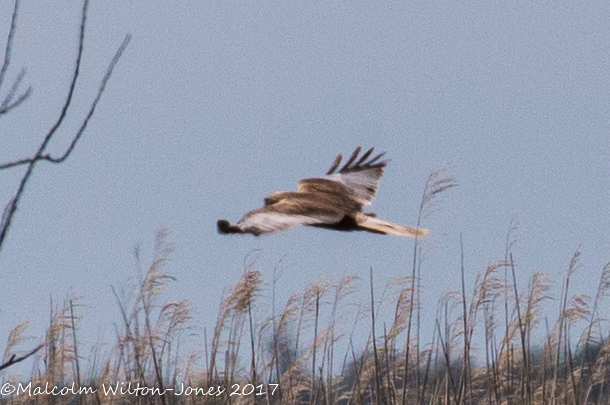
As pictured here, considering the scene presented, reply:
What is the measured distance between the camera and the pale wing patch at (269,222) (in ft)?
7.71

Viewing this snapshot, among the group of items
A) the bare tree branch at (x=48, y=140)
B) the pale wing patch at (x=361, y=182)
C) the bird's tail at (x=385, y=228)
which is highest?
the pale wing patch at (x=361, y=182)

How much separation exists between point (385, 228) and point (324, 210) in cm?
30

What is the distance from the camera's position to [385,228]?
308 centimetres

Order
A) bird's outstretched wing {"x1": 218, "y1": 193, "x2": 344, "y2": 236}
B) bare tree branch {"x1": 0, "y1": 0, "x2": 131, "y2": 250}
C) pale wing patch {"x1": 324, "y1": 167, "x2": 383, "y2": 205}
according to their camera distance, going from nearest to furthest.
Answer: bare tree branch {"x1": 0, "y1": 0, "x2": 131, "y2": 250}, bird's outstretched wing {"x1": 218, "y1": 193, "x2": 344, "y2": 236}, pale wing patch {"x1": 324, "y1": 167, "x2": 383, "y2": 205}

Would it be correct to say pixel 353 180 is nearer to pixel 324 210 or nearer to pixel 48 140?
pixel 324 210

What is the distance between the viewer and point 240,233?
233 centimetres

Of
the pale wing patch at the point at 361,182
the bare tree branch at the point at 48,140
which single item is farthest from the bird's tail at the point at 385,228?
the bare tree branch at the point at 48,140

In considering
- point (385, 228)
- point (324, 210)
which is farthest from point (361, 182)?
point (324, 210)

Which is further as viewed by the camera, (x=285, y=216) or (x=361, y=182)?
(x=361, y=182)

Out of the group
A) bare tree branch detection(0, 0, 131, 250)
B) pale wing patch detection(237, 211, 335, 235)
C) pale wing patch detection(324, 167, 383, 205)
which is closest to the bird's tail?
pale wing patch detection(324, 167, 383, 205)

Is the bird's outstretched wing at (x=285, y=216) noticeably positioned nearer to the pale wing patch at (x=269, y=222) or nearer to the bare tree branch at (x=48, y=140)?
the pale wing patch at (x=269, y=222)

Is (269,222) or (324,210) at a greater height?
(324,210)

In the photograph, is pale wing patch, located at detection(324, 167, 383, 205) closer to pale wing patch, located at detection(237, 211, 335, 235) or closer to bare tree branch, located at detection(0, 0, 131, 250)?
pale wing patch, located at detection(237, 211, 335, 235)

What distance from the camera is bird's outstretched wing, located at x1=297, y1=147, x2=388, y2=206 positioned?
337cm
